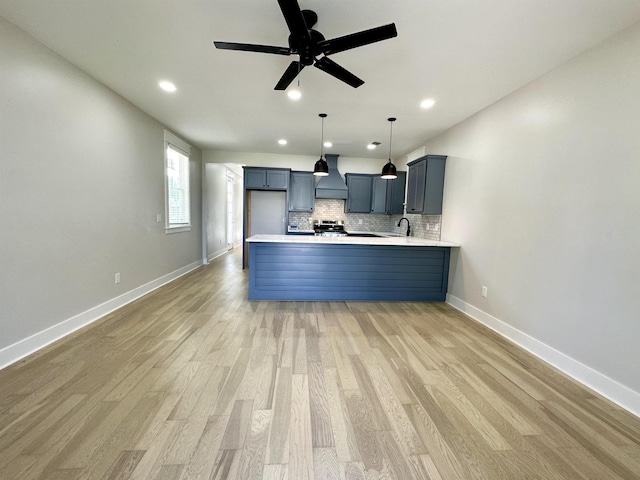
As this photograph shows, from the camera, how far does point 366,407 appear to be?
5.40 feet

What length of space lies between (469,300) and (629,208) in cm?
191

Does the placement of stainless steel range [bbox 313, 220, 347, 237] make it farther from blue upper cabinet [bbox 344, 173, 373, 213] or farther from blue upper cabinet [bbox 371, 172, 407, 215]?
blue upper cabinet [bbox 371, 172, 407, 215]

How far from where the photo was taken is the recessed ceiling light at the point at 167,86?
9.29 ft

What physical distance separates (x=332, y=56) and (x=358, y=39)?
810 mm

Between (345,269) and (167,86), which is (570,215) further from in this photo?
(167,86)

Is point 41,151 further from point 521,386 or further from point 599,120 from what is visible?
point 599,120

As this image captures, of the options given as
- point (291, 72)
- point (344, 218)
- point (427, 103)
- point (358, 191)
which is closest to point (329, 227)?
point (344, 218)

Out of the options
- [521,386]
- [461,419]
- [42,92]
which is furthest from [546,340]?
[42,92]

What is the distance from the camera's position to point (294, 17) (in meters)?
1.51

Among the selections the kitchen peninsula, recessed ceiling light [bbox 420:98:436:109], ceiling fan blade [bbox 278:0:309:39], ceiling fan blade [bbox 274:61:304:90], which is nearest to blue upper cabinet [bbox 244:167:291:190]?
the kitchen peninsula

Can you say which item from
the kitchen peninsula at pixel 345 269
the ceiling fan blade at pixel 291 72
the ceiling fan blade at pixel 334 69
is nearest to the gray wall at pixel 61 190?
the kitchen peninsula at pixel 345 269

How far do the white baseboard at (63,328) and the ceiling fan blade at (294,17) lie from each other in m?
3.19

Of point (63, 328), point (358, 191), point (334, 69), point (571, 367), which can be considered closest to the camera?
→ point (334, 69)

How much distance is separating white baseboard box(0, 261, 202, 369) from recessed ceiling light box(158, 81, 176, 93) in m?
2.64
